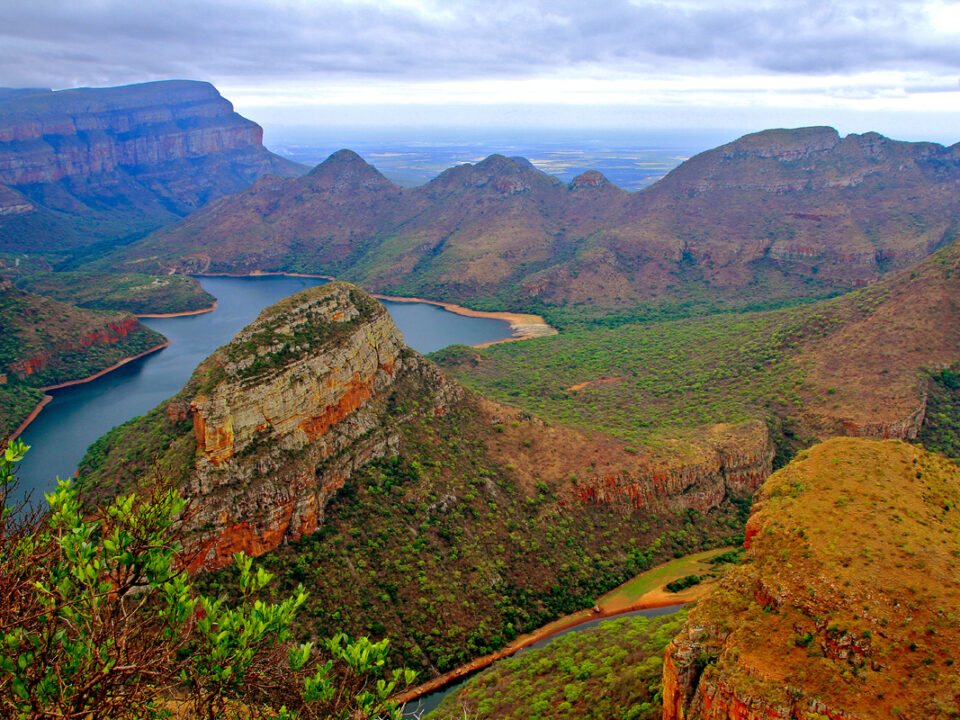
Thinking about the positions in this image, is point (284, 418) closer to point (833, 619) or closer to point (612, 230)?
point (833, 619)

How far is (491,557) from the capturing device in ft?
150

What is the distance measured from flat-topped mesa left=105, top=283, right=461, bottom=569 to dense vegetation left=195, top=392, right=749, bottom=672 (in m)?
1.65

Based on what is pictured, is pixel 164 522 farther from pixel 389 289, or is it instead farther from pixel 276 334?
pixel 389 289

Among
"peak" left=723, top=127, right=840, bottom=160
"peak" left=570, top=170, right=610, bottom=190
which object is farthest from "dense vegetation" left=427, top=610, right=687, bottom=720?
"peak" left=570, top=170, right=610, bottom=190

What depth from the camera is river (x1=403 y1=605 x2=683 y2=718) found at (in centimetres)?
3647

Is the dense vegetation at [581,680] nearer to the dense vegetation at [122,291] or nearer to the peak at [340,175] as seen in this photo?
the dense vegetation at [122,291]

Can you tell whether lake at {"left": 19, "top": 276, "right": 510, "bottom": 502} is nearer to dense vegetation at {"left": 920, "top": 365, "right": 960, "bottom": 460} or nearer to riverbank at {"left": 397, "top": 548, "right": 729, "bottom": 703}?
riverbank at {"left": 397, "top": 548, "right": 729, "bottom": 703}

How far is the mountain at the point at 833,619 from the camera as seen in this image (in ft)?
65.2

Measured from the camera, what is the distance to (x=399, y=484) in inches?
1860

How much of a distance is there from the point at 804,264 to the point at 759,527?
121 meters

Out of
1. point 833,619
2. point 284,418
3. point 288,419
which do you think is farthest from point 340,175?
point 833,619

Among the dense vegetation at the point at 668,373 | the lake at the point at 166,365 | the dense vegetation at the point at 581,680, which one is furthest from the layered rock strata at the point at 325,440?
the lake at the point at 166,365

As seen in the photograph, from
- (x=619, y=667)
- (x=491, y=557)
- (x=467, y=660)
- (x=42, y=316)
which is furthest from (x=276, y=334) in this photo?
(x=42, y=316)

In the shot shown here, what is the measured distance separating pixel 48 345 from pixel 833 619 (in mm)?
103390
